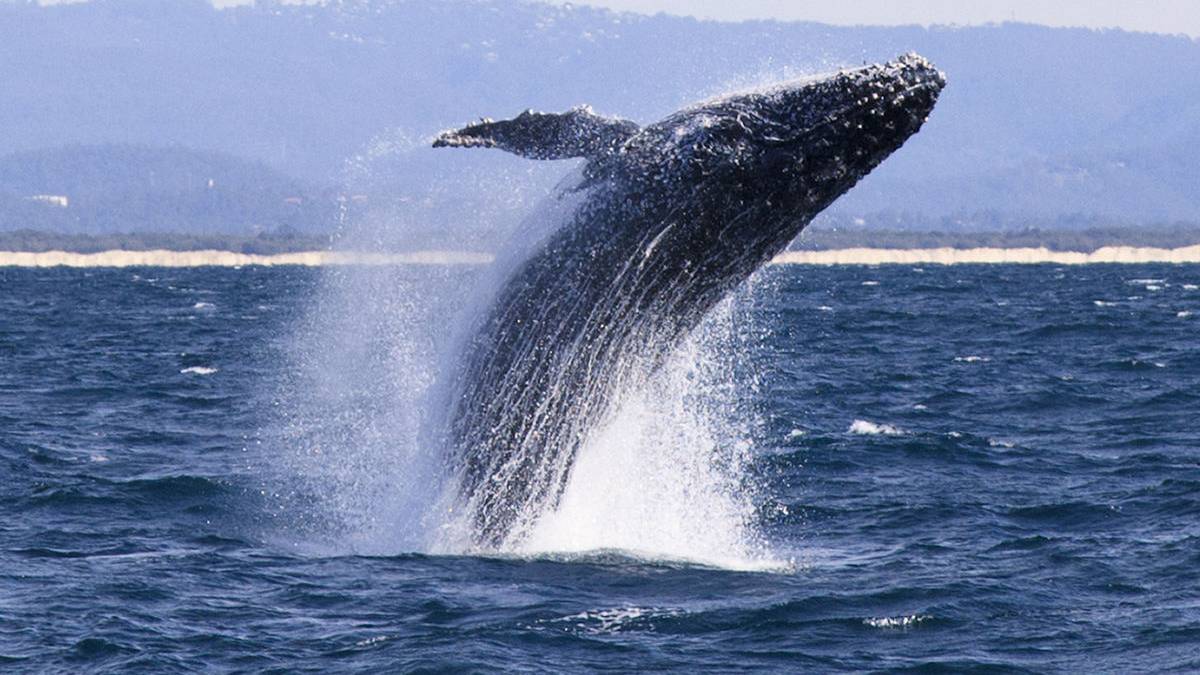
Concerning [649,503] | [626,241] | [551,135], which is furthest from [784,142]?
[649,503]

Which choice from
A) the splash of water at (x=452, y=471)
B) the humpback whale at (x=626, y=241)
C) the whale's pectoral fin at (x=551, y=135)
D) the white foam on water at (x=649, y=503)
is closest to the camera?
the humpback whale at (x=626, y=241)

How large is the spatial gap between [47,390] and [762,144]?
18021 millimetres

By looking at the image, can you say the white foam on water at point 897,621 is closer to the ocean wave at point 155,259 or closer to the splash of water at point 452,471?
the splash of water at point 452,471

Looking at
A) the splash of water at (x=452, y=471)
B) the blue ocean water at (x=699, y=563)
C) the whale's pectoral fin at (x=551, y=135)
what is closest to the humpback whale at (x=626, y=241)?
the whale's pectoral fin at (x=551, y=135)

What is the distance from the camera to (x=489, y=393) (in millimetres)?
12312

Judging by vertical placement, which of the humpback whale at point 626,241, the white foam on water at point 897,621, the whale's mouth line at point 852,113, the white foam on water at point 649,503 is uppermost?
the whale's mouth line at point 852,113

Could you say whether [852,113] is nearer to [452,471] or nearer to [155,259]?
[452,471]

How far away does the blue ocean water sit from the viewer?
34.5ft

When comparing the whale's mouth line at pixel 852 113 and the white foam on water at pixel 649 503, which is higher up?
the whale's mouth line at pixel 852 113

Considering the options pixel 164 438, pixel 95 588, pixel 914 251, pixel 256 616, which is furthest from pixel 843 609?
pixel 914 251

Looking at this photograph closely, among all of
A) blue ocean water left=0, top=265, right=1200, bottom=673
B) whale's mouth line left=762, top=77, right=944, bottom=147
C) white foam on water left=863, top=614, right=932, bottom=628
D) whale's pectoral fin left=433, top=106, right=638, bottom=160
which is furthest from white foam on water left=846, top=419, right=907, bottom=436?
whale's mouth line left=762, top=77, right=944, bottom=147

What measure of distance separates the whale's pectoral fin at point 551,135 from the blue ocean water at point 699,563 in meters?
2.95

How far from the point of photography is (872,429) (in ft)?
69.7

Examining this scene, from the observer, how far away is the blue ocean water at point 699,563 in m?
10.5
